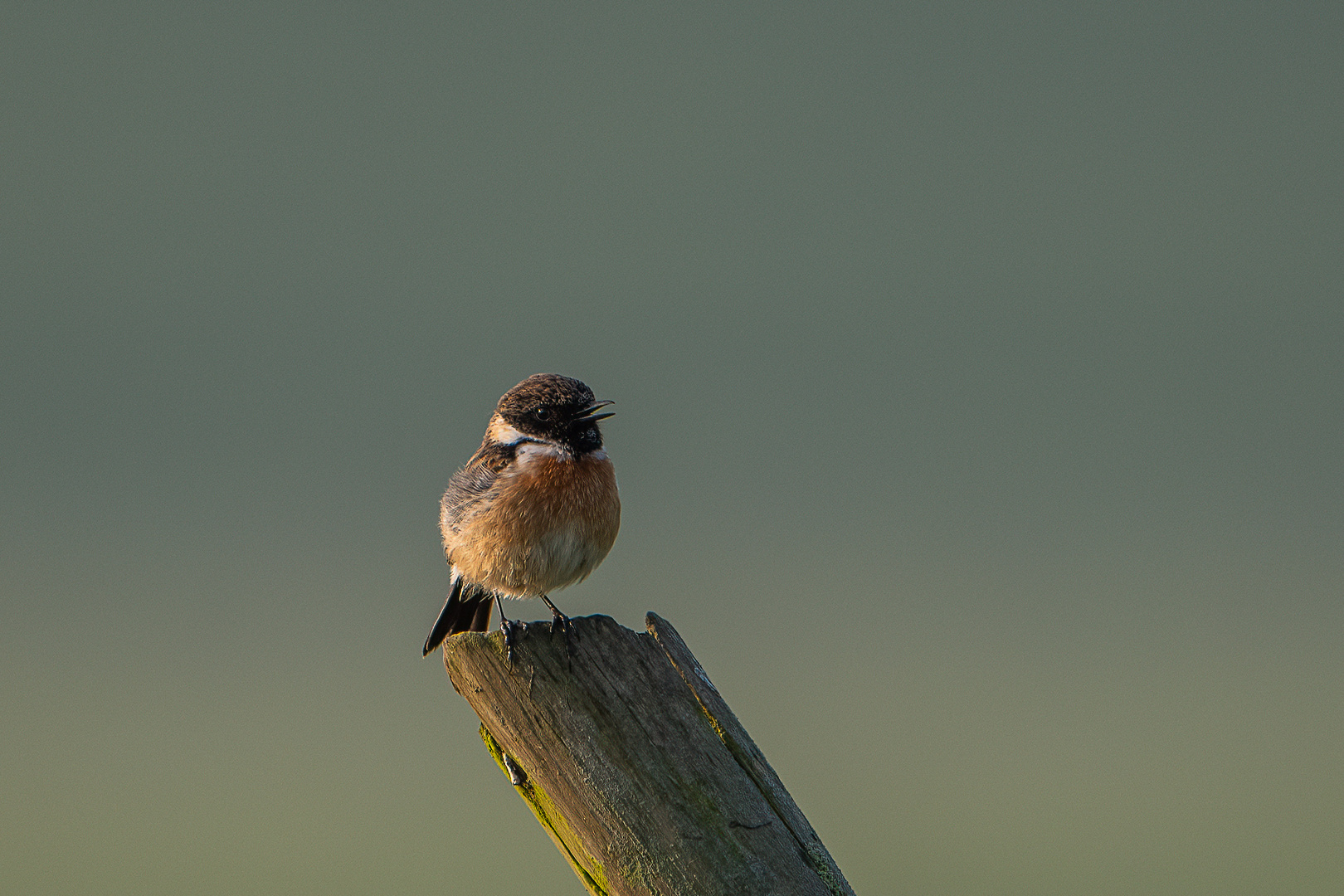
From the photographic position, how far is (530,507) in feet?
12.1

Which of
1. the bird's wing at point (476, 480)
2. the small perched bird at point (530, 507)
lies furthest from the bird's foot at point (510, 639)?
the bird's wing at point (476, 480)

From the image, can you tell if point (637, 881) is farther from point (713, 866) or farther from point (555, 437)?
point (555, 437)

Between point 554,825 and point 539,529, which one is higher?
point 539,529

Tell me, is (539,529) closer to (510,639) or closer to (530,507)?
(530,507)

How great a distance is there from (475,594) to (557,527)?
1.63 feet

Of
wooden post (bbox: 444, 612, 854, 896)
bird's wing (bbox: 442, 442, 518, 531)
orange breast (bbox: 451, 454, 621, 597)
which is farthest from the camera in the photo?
bird's wing (bbox: 442, 442, 518, 531)

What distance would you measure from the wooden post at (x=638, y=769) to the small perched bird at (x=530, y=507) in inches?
46.3

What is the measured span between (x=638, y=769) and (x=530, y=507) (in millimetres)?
1598

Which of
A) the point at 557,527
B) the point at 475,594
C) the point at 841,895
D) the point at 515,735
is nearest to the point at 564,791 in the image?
the point at 515,735

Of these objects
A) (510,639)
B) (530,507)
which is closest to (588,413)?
(530,507)

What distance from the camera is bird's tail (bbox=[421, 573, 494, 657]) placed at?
12.9 ft

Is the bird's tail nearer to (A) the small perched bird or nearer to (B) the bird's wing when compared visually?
(A) the small perched bird

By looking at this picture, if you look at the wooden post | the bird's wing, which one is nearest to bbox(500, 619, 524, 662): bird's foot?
the wooden post

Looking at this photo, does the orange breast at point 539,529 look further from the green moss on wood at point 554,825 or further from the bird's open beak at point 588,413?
the green moss on wood at point 554,825
